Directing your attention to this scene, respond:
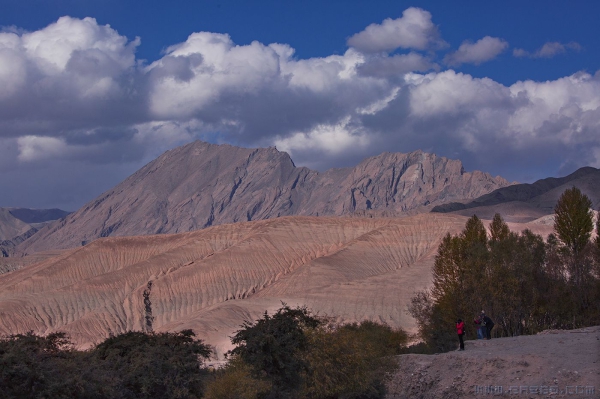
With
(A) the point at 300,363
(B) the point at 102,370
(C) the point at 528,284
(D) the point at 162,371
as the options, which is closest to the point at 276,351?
(A) the point at 300,363

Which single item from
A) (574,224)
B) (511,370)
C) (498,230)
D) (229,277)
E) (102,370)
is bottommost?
(511,370)

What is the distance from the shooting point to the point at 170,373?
35.3 meters

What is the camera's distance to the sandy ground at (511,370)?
103 ft

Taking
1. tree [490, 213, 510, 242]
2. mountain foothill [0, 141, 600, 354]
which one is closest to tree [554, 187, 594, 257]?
tree [490, 213, 510, 242]

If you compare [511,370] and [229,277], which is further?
[229,277]

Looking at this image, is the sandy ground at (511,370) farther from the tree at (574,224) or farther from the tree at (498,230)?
the tree at (498,230)

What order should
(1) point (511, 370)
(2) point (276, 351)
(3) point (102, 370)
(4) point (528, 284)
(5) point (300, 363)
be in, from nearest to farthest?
1. (3) point (102, 370)
2. (1) point (511, 370)
3. (2) point (276, 351)
4. (5) point (300, 363)
5. (4) point (528, 284)

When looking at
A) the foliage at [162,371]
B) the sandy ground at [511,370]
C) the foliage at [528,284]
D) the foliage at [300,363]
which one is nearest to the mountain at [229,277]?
the foliage at [528,284]

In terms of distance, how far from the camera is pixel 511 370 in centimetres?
3488

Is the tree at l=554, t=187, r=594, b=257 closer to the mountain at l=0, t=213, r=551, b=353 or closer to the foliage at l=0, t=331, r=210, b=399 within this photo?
the foliage at l=0, t=331, r=210, b=399

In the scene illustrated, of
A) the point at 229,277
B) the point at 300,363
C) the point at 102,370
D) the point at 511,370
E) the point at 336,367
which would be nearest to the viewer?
the point at 102,370

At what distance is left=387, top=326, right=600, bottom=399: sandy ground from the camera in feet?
103

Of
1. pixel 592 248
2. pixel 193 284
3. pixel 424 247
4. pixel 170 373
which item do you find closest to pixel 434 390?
pixel 170 373

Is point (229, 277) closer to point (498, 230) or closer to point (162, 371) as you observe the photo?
point (498, 230)
